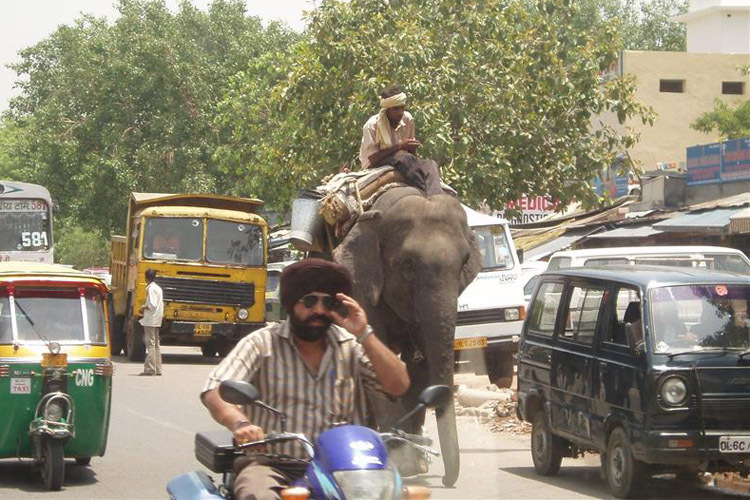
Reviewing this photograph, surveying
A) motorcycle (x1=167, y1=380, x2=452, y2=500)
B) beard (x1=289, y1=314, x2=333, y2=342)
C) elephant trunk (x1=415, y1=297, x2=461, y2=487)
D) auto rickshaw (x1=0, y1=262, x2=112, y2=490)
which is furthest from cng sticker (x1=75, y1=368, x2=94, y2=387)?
beard (x1=289, y1=314, x2=333, y2=342)

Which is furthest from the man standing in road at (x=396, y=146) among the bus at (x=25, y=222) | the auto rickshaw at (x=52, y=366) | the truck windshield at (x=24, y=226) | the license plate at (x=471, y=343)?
the truck windshield at (x=24, y=226)

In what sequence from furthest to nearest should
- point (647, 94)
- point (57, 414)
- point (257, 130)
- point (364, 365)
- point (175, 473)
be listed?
point (647, 94) < point (257, 130) < point (175, 473) < point (57, 414) < point (364, 365)

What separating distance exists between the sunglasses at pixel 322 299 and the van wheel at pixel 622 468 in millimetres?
5025

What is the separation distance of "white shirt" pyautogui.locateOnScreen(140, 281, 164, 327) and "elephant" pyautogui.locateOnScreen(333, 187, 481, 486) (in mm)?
12805

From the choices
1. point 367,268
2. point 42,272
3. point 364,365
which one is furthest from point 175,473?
point 364,365

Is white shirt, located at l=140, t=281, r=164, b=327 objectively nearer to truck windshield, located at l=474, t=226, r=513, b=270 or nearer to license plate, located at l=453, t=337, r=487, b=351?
truck windshield, located at l=474, t=226, r=513, b=270

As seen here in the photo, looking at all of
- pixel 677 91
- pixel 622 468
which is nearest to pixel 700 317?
pixel 622 468

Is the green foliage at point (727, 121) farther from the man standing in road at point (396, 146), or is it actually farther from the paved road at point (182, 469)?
the man standing in road at point (396, 146)

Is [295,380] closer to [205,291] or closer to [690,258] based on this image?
[690,258]

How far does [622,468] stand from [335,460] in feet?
19.4

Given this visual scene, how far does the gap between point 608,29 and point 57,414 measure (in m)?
17.3

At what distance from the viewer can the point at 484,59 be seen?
79.7 ft

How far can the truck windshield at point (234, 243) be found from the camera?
25703 millimetres

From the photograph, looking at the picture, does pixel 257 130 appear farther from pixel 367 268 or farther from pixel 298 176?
pixel 367 268
